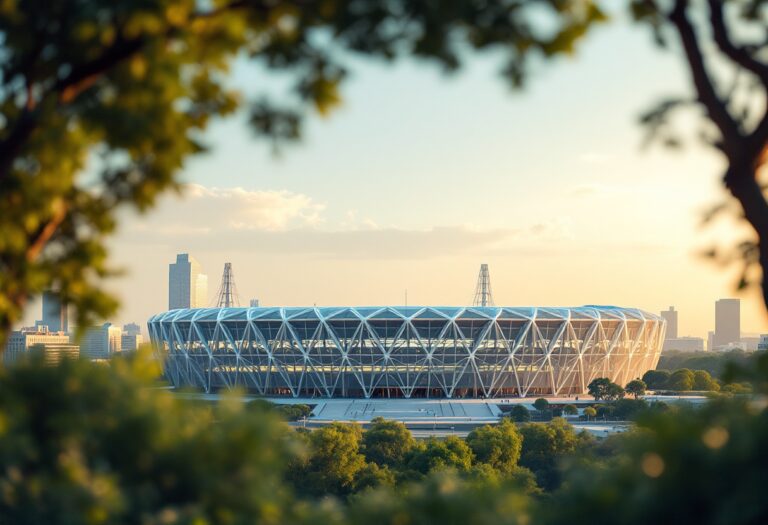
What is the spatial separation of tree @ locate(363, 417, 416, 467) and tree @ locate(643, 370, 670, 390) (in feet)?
178

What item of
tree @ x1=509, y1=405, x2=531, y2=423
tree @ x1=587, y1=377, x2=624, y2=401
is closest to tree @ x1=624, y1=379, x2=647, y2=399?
tree @ x1=587, y1=377, x2=624, y2=401

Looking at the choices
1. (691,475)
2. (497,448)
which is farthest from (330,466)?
(691,475)

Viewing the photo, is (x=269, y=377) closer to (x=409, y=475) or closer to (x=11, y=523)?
(x=409, y=475)

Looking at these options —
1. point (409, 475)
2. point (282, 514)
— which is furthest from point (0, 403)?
point (409, 475)

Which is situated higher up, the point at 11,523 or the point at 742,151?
the point at 742,151

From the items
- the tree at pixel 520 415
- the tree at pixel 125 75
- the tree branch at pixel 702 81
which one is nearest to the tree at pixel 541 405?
the tree at pixel 520 415

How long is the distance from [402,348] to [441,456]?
3899 centimetres

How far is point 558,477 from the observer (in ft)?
135

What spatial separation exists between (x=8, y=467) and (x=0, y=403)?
1.80ft

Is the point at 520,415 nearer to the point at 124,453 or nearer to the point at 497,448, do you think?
the point at 497,448

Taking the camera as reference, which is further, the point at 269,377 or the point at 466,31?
the point at 269,377

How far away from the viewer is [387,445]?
145ft

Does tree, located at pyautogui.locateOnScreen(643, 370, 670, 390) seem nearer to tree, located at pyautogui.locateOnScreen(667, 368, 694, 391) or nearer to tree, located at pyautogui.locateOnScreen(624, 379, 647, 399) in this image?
tree, located at pyautogui.locateOnScreen(667, 368, 694, 391)

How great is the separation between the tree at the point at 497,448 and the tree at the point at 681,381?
49.6 meters
